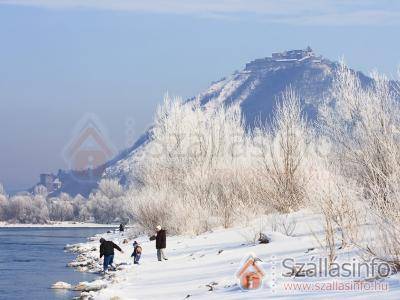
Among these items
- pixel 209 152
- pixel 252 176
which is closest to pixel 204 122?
pixel 209 152

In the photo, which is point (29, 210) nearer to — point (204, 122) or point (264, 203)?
point (204, 122)

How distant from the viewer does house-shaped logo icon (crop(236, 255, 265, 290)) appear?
1441 centimetres

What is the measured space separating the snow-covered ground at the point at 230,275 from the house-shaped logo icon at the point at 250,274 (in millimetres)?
141

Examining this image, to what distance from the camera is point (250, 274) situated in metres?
15.4

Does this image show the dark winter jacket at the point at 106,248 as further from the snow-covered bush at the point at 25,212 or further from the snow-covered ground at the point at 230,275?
the snow-covered bush at the point at 25,212

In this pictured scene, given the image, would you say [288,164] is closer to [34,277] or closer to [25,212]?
[34,277]

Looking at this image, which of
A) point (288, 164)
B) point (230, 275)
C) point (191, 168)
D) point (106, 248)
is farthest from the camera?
point (191, 168)

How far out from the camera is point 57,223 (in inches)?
5832

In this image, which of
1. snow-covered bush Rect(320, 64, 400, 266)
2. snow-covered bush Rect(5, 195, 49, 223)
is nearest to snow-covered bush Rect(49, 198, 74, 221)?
snow-covered bush Rect(5, 195, 49, 223)

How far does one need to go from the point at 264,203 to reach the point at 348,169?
9757 mm

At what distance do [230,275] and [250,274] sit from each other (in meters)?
1.45

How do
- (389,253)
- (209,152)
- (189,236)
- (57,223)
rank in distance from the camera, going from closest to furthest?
(389,253), (189,236), (209,152), (57,223)

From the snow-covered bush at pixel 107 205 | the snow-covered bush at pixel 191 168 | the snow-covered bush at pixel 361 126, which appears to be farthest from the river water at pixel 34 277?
the snow-covered bush at pixel 107 205

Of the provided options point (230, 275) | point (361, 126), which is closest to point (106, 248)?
point (361, 126)
